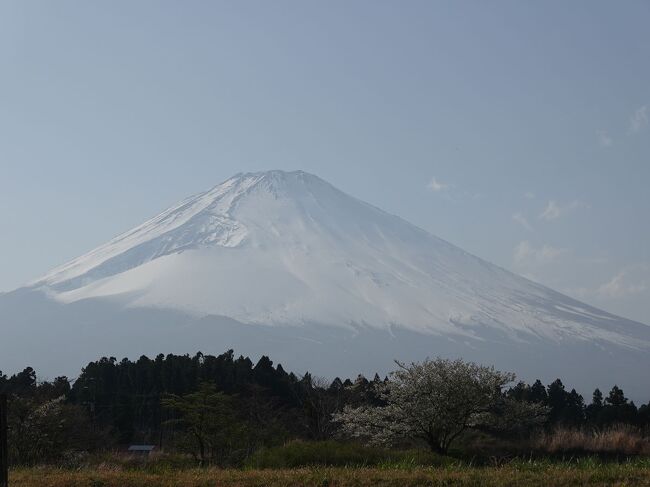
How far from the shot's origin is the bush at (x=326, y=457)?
15.8 meters

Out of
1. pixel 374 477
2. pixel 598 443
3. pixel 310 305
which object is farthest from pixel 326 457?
pixel 310 305

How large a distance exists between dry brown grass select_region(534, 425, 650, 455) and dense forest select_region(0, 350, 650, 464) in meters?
0.95

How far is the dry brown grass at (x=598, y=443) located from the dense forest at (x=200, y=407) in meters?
0.95

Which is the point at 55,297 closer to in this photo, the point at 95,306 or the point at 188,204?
the point at 95,306

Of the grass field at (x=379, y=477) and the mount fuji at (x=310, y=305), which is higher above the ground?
the mount fuji at (x=310, y=305)

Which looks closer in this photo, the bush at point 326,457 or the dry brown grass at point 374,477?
the dry brown grass at point 374,477

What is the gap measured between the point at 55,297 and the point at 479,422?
383 ft

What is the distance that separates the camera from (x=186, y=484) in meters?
12.1

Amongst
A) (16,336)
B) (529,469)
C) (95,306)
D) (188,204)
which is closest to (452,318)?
(95,306)

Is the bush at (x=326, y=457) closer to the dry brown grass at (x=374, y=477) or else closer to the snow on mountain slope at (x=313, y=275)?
the dry brown grass at (x=374, y=477)

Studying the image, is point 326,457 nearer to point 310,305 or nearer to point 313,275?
point 310,305

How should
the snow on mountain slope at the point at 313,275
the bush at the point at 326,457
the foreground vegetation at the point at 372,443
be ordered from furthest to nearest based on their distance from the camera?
the snow on mountain slope at the point at 313,275
the bush at the point at 326,457
the foreground vegetation at the point at 372,443

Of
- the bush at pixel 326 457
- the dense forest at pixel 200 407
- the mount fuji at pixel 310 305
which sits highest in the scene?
the mount fuji at pixel 310 305

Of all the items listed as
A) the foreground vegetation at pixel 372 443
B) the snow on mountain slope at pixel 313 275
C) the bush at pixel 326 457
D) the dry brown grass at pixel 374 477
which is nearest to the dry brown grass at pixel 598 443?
the foreground vegetation at pixel 372 443
